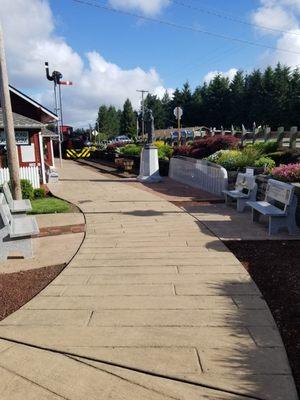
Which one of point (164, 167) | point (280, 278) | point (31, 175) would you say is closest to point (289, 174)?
point (280, 278)

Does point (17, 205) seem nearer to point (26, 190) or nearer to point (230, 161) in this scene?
point (26, 190)

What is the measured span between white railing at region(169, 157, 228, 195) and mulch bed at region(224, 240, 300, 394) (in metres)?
5.81

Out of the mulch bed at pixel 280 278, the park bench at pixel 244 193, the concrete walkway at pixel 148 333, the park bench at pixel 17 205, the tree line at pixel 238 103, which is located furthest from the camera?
the tree line at pixel 238 103

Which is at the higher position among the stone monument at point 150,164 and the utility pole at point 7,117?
the utility pole at point 7,117

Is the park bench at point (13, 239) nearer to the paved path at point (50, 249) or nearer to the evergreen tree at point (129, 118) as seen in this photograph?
the paved path at point (50, 249)

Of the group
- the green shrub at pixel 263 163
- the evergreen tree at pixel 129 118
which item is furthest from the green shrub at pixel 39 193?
the evergreen tree at pixel 129 118

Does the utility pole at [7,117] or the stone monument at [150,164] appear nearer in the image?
the utility pole at [7,117]

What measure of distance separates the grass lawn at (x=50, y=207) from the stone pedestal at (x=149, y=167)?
594 centimetres

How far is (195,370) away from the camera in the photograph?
320cm

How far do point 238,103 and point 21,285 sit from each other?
3380 inches

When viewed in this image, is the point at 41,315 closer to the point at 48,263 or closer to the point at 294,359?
the point at 48,263

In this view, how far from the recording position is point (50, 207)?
1073cm

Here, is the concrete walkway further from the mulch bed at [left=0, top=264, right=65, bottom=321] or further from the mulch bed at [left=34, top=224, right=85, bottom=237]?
the mulch bed at [left=34, top=224, right=85, bottom=237]

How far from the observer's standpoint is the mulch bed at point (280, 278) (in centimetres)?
372
